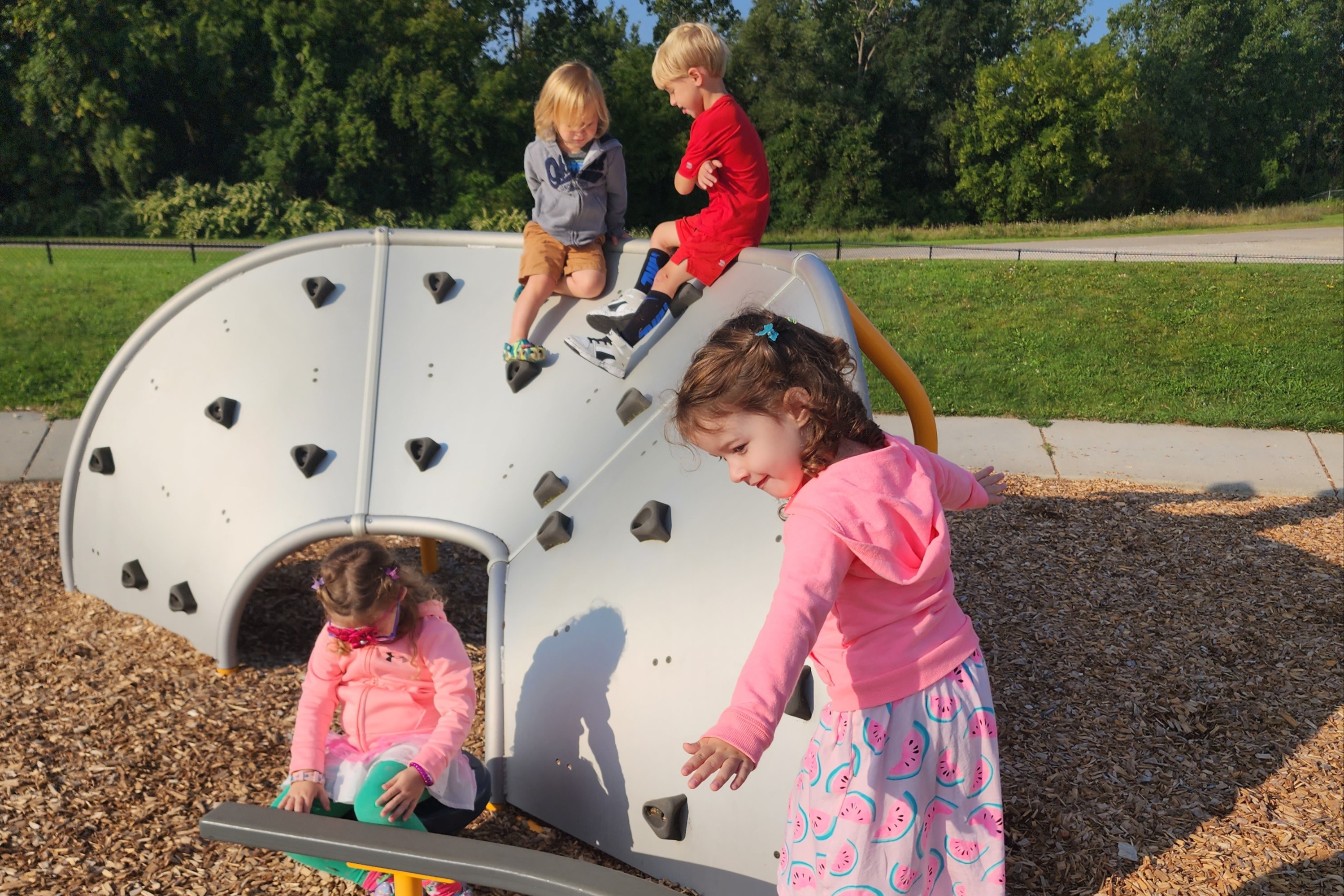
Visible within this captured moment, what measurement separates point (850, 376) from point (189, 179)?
31927 millimetres

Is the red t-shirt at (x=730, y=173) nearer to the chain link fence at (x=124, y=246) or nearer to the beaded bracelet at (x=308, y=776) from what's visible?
the beaded bracelet at (x=308, y=776)

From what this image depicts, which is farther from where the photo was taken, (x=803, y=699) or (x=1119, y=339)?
(x=1119, y=339)

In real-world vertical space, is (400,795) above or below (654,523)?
below

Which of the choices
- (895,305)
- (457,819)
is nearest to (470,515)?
(457,819)

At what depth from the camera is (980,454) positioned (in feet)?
23.6

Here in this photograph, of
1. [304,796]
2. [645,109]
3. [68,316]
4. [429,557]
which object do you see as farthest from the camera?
[645,109]

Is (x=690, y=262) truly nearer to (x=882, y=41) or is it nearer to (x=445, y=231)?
(x=445, y=231)

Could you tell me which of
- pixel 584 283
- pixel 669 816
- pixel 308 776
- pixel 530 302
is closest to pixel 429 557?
pixel 530 302

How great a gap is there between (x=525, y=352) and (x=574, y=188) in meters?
0.70

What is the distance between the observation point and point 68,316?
10367 mm

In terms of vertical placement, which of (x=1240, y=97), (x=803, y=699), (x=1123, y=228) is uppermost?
(x=1240, y=97)

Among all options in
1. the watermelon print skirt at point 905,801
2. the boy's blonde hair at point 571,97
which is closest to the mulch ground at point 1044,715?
the watermelon print skirt at point 905,801

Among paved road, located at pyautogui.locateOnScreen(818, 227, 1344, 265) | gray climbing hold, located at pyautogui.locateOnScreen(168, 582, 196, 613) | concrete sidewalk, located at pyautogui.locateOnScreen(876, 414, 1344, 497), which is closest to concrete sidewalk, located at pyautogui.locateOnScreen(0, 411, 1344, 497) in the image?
concrete sidewalk, located at pyautogui.locateOnScreen(876, 414, 1344, 497)

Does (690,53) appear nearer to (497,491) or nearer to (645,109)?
(497,491)
